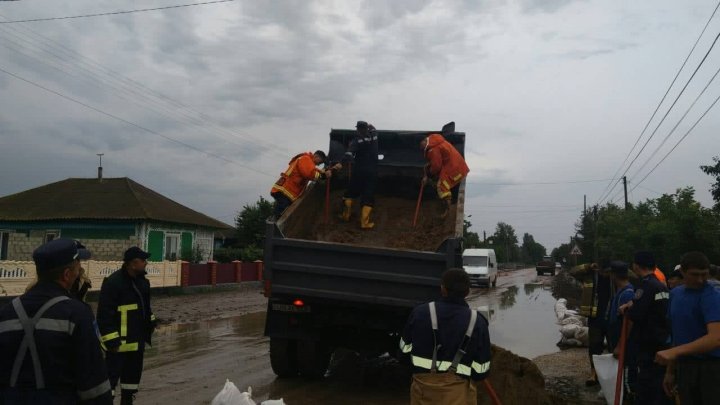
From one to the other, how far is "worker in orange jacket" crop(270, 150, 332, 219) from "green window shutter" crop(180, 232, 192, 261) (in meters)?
19.5

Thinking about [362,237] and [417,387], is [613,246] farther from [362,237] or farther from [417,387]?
[417,387]

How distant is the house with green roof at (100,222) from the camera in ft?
76.2

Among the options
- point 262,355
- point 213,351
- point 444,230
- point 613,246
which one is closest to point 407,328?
point 444,230

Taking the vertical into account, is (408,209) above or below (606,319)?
above

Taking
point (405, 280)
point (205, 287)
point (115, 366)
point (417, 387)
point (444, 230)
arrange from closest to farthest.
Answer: point (417, 387), point (115, 366), point (405, 280), point (444, 230), point (205, 287)

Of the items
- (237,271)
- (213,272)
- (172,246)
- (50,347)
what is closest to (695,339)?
(50,347)

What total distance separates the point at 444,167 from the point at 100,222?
19592 mm

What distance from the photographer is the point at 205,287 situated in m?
21.5

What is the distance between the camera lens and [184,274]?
20.3 meters

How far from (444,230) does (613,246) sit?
18.9 metres

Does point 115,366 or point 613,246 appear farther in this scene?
point 613,246

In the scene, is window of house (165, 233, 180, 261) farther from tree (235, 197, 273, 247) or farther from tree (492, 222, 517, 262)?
tree (492, 222, 517, 262)

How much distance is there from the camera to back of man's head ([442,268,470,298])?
344cm

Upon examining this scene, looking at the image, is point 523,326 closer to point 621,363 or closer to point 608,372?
point 608,372
